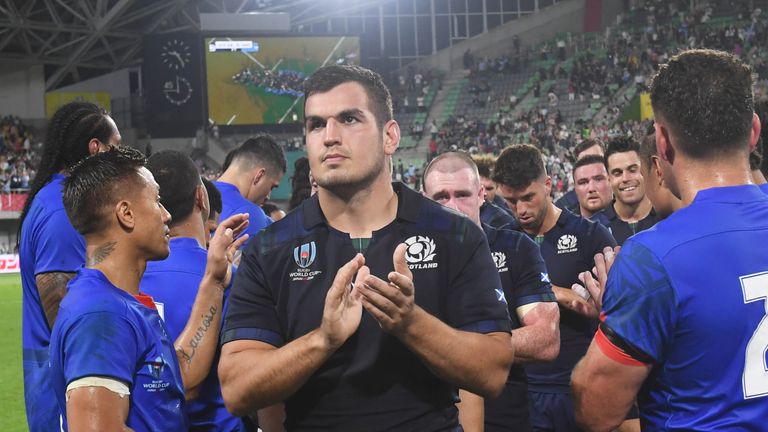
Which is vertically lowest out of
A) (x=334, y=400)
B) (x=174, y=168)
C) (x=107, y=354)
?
(x=334, y=400)

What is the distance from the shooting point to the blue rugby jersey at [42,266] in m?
3.55

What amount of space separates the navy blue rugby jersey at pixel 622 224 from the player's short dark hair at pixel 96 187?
166 inches

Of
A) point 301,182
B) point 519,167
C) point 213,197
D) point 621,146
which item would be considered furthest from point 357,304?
point 301,182

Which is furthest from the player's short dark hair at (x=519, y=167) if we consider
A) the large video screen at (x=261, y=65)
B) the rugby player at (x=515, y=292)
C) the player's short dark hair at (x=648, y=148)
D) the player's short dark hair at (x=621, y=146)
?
the large video screen at (x=261, y=65)

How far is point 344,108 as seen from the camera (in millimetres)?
2863

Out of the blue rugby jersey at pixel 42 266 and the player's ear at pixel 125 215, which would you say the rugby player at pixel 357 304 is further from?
the blue rugby jersey at pixel 42 266

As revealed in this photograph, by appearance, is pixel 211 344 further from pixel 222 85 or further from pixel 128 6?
pixel 128 6

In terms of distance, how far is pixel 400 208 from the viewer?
9.45 ft

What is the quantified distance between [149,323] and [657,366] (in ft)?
5.36

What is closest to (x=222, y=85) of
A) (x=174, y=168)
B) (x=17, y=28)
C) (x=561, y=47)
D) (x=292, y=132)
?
(x=292, y=132)

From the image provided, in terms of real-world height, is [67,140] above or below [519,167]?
above

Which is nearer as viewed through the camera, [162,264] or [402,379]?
[402,379]

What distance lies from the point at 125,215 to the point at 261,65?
1245 inches

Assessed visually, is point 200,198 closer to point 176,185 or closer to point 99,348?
point 176,185
